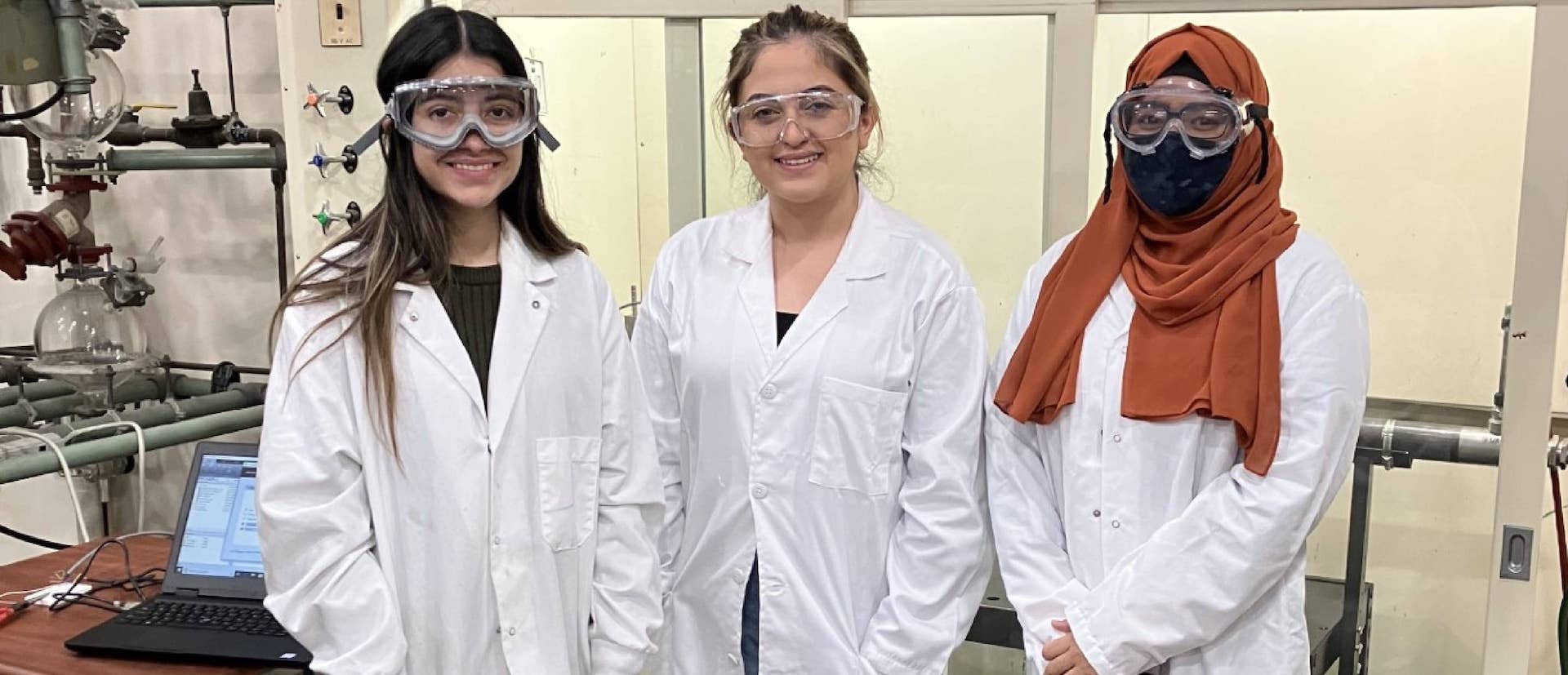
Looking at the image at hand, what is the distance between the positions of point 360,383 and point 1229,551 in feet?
3.29

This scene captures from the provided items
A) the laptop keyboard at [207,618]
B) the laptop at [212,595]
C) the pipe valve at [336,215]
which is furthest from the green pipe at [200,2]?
the laptop keyboard at [207,618]

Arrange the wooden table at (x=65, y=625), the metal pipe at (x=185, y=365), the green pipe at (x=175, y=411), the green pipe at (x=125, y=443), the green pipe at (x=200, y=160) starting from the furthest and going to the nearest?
the metal pipe at (x=185, y=365) < the green pipe at (x=200, y=160) < the green pipe at (x=175, y=411) < the green pipe at (x=125, y=443) < the wooden table at (x=65, y=625)

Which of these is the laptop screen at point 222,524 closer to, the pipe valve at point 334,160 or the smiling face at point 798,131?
the pipe valve at point 334,160

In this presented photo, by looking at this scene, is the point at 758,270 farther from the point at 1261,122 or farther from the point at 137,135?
the point at 137,135

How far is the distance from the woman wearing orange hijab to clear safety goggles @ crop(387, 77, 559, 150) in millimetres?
701

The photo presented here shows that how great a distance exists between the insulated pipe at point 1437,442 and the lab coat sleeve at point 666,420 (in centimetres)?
103

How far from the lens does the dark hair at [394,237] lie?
135 centimetres

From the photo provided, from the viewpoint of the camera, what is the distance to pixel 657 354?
5.66 ft

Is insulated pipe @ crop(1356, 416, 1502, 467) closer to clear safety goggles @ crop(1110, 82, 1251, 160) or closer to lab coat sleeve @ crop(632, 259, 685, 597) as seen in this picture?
clear safety goggles @ crop(1110, 82, 1251, 160)

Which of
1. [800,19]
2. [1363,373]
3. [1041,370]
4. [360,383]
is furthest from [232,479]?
[1363,373]

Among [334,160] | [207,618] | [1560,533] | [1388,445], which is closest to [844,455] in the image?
[1388,445]

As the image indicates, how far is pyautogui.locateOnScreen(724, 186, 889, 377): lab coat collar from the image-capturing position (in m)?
1.62

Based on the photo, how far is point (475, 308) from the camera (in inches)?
57.3

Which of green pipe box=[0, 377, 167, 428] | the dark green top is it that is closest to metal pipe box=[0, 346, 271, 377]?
green pipe box=[0, 377, 167, 428]
